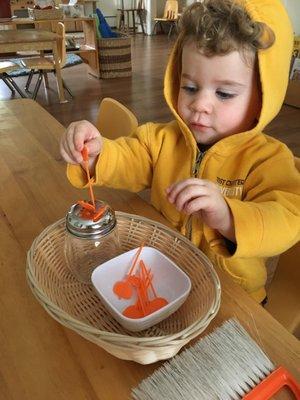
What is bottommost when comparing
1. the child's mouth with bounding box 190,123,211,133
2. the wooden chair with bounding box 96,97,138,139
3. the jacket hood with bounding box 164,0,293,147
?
the wooden chair with bounding box 96,97,138,139

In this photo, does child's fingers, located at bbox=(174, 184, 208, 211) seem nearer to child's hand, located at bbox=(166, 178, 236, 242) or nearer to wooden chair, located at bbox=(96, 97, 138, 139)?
child's hand, located at bbox=(166, 178, 236, 242)

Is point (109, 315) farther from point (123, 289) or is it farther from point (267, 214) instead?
point (267, 214)

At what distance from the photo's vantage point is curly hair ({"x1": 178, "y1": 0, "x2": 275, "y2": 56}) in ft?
1.94

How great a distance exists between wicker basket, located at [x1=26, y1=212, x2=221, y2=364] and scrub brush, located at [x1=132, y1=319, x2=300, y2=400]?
2cm

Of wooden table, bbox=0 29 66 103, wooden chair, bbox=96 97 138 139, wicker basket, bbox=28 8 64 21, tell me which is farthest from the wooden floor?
wooden chair, bbox=96 97 138 139

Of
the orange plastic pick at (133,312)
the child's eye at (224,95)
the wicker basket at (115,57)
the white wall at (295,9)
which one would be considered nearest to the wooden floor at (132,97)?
the wicker basket at (115,57)

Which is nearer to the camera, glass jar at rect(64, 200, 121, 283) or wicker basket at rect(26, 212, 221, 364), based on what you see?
wicker basket at rect(26, 212, 221, 364)

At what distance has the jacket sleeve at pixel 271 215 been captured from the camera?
1.75 feet

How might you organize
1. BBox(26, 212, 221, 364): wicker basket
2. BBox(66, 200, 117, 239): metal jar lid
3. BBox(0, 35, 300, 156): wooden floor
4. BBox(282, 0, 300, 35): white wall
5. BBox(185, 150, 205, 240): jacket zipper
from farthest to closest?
BBox(282, 0, 300, 35): white wall → BBox(0, 35, 300, 156): wooden floor → BBox(185, 150, 205, 240): jacket zipper → BBox(66, 200, 117, 239): metal jar lid → BBox(26, 212, 221, 364): wicker basket

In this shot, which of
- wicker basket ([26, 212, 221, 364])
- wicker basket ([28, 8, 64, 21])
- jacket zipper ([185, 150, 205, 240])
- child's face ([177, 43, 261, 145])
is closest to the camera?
wicker basket ([26, 212, 221, 364])

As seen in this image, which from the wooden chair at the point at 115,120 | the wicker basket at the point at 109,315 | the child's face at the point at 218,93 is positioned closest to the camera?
the wicker basket at the point at 109,315

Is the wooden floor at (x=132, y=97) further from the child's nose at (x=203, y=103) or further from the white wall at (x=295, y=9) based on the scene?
the child's nose at (x=203, y=103)

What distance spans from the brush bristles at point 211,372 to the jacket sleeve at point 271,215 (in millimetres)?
146

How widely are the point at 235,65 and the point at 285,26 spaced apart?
114 mm
